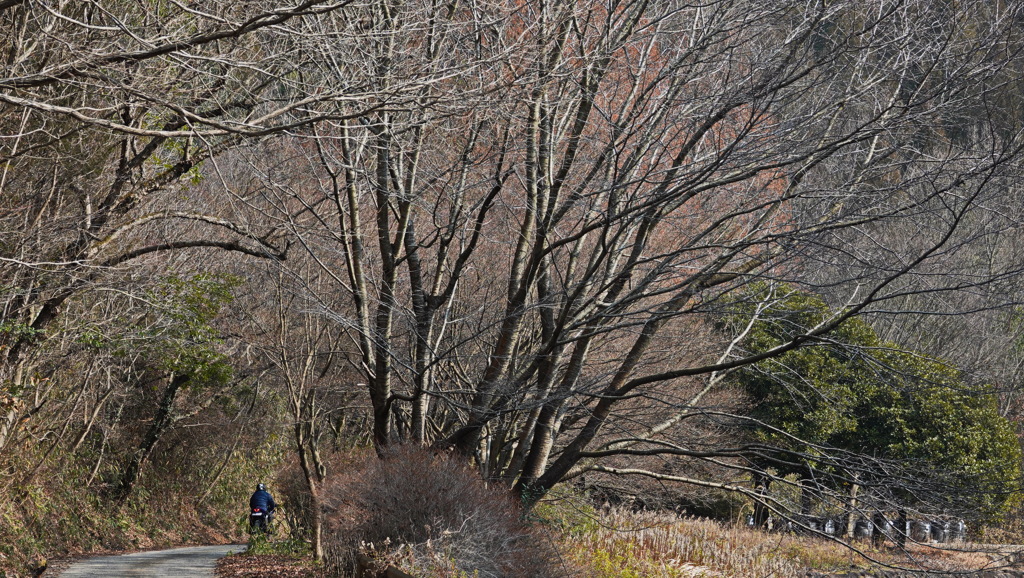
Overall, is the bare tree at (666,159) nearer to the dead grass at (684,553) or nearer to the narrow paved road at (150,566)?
the dead grass at (684,553)

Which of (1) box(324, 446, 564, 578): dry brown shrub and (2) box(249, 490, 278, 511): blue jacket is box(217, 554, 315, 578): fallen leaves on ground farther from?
(1) box(324, 446, 564, 578): dry brown shrub

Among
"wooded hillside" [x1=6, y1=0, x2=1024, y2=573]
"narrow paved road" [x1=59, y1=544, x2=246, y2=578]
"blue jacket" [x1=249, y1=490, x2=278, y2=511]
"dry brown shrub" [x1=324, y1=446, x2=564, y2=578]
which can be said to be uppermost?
"wooded hillside" [x1=6, y1=0, x2=1024, y2=573]

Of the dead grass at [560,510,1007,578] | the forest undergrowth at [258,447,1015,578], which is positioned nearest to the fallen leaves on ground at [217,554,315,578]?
the forest undergrowth at [258,447,1015,578]

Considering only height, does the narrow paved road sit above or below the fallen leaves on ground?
below

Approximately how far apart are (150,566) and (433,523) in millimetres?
8018

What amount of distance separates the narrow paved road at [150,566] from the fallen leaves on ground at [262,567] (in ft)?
0.84

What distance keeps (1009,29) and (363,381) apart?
Result: 14505 mm

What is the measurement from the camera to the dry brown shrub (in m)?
7.92

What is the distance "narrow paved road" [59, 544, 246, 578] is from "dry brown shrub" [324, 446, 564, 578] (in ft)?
16.0

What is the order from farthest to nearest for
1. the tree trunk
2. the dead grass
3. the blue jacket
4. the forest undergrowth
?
the tree trunk, the blue jacket, the dead grass, the forest undergrowth

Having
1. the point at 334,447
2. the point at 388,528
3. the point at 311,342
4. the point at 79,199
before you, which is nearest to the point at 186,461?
the point at 334,447

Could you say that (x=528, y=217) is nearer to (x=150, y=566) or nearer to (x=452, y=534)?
(x=452, y=534)

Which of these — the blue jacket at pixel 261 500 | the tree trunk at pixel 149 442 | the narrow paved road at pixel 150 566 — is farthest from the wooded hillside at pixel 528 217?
the blue jacket at pixel 261 500

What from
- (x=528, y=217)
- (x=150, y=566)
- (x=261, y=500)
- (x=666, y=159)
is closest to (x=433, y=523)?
(x=528, y=217)
